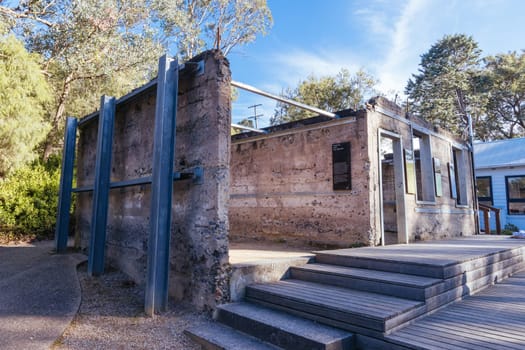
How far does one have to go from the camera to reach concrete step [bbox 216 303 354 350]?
2514 mm

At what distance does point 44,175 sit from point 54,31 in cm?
437

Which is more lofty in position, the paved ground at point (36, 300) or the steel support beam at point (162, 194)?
the steel support beam at point (162, 194)

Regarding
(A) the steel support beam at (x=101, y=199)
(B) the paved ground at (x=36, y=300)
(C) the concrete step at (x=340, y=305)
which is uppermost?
(A) the steel support beam at (x=101, y=199)

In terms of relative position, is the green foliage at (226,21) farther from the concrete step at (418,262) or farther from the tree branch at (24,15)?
the concrete step at (418,262)

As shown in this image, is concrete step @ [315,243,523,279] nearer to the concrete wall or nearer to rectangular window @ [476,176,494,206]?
the concrete wall

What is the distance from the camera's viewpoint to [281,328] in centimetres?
274

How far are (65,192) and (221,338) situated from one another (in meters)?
5.56

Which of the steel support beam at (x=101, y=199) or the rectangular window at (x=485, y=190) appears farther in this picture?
the rectangular window at (x=485, y=190)

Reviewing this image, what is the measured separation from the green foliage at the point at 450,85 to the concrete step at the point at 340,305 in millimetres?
21249

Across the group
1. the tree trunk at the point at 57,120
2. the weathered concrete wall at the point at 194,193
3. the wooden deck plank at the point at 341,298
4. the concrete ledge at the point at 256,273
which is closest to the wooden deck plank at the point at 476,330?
the wooden deck plank at the point at 341,298

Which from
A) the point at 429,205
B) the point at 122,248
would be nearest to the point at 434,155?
the point at 429,205

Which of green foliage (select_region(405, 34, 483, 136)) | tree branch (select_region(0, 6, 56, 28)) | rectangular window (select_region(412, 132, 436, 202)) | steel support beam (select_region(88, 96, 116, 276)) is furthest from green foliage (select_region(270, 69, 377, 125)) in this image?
steel support beam (select_region(88, 96, 116, 276))

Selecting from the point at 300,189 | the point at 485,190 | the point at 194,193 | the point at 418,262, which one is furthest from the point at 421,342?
the point at 485,190

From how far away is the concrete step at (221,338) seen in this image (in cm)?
275
